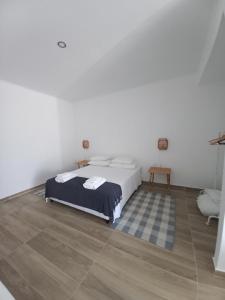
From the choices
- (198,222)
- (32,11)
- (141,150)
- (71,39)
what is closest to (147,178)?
(141,150)

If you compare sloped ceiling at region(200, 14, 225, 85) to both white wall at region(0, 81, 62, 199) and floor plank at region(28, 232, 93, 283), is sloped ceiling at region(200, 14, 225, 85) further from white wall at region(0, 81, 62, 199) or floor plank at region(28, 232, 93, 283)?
white wall at region(0, 81, 62, 199)

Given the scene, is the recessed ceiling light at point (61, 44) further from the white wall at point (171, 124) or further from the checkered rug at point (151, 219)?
the checkered rug at point (151, 219)

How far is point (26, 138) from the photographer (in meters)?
3.24

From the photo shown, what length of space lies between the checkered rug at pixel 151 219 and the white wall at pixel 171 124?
1003mm

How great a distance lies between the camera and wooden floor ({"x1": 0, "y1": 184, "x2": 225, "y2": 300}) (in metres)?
1.16

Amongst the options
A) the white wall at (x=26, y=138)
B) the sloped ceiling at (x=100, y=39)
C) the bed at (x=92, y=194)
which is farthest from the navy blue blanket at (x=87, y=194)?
the sloped ceiling at (x=100, y=39)

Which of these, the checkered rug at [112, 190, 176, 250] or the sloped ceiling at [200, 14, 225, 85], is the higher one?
the sloped ceiling at [200, 14, 225, 85]

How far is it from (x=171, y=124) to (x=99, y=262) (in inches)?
119

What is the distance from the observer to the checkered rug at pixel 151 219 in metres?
1.75

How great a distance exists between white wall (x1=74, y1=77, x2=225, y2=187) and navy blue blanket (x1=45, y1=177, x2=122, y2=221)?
1751 mm

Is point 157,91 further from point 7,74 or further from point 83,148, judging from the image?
point 7,74

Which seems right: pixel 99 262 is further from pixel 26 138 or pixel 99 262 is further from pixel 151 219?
pixel 26 138

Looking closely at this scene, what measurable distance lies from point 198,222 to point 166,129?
6.75ft

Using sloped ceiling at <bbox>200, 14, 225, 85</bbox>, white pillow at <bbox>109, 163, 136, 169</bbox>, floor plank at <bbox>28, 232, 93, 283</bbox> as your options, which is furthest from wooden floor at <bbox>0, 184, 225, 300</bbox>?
sloped ceiling at <bbox>200, 14, 225, 85</bbox>
